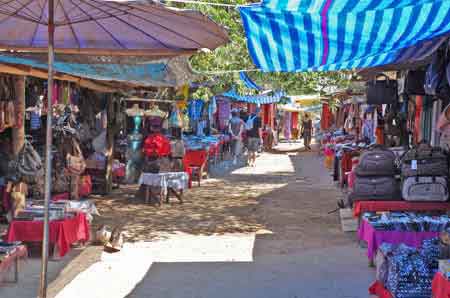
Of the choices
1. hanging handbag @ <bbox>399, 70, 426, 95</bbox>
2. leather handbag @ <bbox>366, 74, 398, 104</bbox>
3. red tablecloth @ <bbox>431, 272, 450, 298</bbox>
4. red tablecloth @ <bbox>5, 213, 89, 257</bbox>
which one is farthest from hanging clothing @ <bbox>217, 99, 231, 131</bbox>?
red tablecloth @ <bbox>431, 272, 450, 298</bbox>

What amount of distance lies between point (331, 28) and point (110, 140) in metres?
8.83

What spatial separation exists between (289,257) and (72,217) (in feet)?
8.94

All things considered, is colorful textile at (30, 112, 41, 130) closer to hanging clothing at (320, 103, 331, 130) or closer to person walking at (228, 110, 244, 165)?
person walking at (228, 110, 244, 165)

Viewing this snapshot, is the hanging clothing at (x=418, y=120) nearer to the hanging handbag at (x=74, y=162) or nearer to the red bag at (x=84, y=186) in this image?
the hanging handbag at (x=74, y=162)

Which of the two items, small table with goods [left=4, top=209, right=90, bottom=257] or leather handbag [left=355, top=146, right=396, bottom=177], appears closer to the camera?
small table with goods [left=4, top=209, right=90, bottom=257]

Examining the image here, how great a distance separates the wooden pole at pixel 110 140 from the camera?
13.8 m

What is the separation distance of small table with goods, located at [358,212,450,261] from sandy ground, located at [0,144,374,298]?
0.45 m

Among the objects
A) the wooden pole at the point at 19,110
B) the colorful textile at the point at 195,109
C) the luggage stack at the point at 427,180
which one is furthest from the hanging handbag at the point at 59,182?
the colorful textile at the point at 195,109

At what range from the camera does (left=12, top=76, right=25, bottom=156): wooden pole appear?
9914mm

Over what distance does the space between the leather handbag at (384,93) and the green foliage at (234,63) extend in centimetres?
279

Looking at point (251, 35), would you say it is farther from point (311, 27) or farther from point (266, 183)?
point (266, 183)

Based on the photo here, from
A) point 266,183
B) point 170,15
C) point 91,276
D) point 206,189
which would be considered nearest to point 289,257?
point 91,276

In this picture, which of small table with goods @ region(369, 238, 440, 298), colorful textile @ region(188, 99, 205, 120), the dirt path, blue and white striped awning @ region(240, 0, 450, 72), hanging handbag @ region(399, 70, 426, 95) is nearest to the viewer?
blue and white striped awning @ region(240, 0, 450, 72)

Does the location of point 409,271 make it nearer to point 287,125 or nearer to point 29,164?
point 29,164
